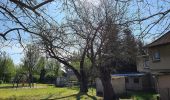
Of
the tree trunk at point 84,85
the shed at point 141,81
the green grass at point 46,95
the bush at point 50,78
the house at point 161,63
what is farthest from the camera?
the bush at point 50,78

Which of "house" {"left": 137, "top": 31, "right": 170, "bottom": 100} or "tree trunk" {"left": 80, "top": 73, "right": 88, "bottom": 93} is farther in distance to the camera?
"tree trunk" {"left": 80, "top": 73, "right": 88, "bottom": 93}

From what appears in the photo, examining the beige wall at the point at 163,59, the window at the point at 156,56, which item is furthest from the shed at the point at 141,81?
the window at the point at 156,56

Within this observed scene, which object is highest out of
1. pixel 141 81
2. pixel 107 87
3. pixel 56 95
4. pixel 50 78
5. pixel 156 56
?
pixel 156 56

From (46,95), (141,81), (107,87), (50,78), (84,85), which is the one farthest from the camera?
(50,78)

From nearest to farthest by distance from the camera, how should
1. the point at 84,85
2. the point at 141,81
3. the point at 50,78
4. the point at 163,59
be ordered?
1. the point at 163,59
2. the point at 84,85
3. the point at 141,81
4. the point at 50,78

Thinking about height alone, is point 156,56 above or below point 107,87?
above

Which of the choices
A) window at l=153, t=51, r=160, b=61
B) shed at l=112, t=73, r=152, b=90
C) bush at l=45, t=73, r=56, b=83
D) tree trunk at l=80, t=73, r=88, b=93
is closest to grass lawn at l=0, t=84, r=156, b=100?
tree trunk at l=80, t=73, r=88, b=93

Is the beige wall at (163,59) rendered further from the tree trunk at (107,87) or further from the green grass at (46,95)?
the green grass at (46,95)

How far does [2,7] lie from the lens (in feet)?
41.8

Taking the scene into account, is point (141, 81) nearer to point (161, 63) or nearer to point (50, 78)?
point (161, 63)

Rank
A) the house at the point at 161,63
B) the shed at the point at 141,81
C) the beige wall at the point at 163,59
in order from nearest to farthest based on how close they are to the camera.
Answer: the house at the point at 161,63, the beige wall at the point at 163,59, the shed at the point at 141,81

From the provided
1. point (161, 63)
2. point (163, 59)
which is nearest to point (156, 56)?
point (161, 63)

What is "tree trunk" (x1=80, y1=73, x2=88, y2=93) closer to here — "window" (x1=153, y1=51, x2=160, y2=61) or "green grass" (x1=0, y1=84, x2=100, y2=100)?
"green grass" (x1=0, y1=84, x2=100, y2=100)

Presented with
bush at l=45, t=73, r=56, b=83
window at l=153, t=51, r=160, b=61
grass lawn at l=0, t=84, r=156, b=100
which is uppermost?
window at l=153, t=51, r=160, b=61
